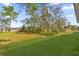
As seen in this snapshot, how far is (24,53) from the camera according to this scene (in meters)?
1.22

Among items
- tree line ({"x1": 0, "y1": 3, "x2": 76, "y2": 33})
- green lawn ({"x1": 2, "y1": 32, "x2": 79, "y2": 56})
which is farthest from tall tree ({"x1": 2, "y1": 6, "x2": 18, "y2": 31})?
green lawn ({"x1": 2, "y1": 32, "x2": 79, "y2": 56})

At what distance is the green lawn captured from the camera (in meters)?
1.21

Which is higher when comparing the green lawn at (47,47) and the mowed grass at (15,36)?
the mowed grass at (15,36)

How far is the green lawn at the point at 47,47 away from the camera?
121 cm

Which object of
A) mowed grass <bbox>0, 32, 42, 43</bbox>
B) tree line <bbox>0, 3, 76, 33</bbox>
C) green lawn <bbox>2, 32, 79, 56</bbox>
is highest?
tree line <bbox>0, 3, 76, 33</bbox>

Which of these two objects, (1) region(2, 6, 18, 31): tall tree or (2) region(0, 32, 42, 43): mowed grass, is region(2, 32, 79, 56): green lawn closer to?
(2) region(0, 32, 42, 43): mowed grass

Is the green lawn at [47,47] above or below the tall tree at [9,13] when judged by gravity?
below

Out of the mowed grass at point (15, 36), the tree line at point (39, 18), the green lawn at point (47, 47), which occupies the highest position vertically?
the tree line at point (39, 18)

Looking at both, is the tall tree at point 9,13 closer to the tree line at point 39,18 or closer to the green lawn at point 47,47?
the tree line at point 39,18

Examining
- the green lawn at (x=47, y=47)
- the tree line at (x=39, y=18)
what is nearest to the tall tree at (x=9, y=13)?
the tree line at (x=39, y=18)

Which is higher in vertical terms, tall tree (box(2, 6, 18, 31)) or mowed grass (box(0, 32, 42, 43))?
tall tree (box(2, 6, 18, 31))

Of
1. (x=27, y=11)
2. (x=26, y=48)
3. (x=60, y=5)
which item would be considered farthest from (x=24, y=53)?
(x=60, y=5)

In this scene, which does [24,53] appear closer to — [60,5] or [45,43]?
[45,43]

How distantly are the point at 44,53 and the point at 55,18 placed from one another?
0.81 ft
